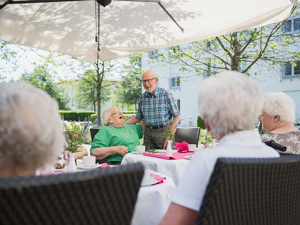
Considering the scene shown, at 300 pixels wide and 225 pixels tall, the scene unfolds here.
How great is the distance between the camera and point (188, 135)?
4605mm

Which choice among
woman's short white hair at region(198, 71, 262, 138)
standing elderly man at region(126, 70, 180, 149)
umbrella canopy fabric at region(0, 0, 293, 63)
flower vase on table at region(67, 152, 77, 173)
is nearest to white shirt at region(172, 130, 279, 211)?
woman's short white hair at region(198, 71, 262, 138)

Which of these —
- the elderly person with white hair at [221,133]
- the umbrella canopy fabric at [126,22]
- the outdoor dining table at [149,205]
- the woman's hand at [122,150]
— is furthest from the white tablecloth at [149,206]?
the umbrella canopy fabric at [126,22]

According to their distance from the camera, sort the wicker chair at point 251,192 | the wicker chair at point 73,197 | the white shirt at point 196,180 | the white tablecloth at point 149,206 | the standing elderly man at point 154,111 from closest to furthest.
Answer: the wicker chair at point 73,197, the wicker chair at point 251,192, the white shirt at point 196,180, the white tablecloth at point 149,206, the standing elderly man at point 154,111

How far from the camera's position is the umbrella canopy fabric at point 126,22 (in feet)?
11.1

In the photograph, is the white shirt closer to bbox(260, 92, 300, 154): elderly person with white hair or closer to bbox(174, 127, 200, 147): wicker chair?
bbox(260, 92, 300, 154): elderly person with white hair

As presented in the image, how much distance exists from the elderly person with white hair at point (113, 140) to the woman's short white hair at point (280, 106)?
1.59 metres

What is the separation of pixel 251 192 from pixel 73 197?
0.70 m

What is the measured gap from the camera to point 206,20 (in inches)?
141

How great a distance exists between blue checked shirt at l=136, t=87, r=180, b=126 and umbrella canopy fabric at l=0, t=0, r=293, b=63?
0.81 m

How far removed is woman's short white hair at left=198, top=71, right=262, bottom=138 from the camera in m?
1.34

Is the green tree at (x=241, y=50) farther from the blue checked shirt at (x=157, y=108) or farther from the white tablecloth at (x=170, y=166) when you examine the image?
the white tablecloth at (x=170, y=166)


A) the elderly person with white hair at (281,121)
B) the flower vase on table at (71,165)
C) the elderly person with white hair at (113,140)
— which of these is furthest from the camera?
the elderly person with white hair at (113,140)

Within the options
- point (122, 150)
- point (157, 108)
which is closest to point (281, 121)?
point (122, 150)

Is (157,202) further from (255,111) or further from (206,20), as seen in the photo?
(206,20)
